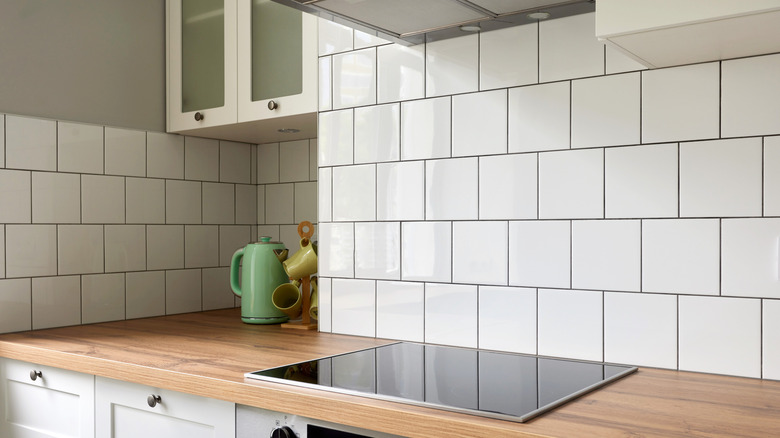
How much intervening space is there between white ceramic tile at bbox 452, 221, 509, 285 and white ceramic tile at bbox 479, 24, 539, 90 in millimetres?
304

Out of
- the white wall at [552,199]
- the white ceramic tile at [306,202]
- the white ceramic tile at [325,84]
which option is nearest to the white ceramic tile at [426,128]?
the white wall at [552,199]

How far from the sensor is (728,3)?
0.98 metres

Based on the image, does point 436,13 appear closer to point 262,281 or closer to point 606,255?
point 606,255

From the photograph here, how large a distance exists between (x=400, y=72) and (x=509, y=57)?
0.29m

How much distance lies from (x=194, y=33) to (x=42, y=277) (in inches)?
33.2

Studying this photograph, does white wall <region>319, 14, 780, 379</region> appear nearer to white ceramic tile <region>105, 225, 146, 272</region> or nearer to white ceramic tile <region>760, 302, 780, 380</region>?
white ceramic tile <region>760, 302, 780, 380</region>

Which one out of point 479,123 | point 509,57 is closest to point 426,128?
point 479,123

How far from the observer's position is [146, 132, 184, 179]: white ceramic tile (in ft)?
7.04

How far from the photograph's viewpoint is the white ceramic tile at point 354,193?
169cm

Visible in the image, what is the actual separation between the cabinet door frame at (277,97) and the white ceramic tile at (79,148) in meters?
0.42

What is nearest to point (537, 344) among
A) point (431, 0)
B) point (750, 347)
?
point (750, 347)

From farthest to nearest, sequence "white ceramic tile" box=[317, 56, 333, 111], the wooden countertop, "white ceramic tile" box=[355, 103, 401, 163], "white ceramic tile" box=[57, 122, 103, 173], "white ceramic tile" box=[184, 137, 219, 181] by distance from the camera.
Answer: "white ceramic tile" box=[184, 137, 219, 181] → "white ceramic tile" box=[57, 122, 103, 173] → "white ceramic tile" box=[317, 56, 333, 111] → "white ceramic tile" box=[355, 103, 401, 163] → the wooden countertop

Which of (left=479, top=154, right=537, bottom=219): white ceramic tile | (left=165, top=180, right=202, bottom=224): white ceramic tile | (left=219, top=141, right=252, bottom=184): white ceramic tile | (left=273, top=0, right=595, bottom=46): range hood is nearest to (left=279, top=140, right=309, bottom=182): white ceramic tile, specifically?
(left=219, top=141, right=252, bottom=184): white ceramic tile

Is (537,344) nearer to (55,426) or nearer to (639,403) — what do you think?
(639,403)
